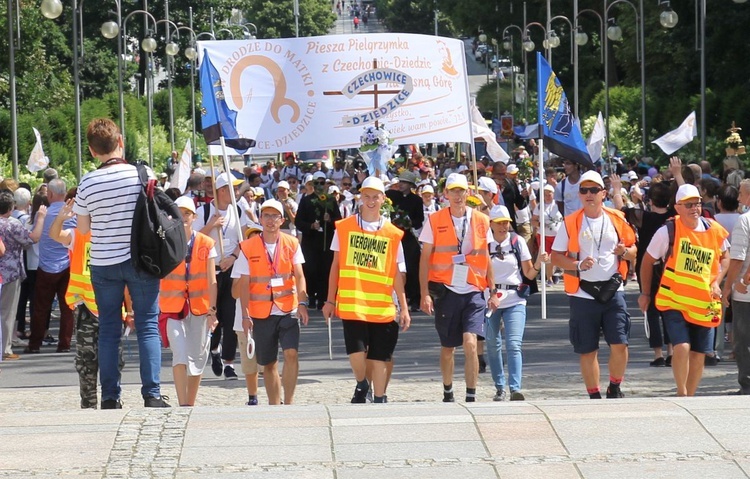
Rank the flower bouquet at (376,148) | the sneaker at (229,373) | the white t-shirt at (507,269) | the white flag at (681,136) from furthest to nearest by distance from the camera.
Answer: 1. the white flag at (681,136)
2. the flower bouquet at (376,148)
3. the sneaker at (229,373)
4. the white t-shirt at (507,269)

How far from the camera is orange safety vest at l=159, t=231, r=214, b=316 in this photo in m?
10.6

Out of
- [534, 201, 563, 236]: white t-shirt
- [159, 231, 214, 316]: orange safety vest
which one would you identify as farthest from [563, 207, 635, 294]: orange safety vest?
[534, 201, 563, 236]: white t-shirt

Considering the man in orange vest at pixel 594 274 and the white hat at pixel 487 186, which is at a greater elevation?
the white hat at pixel 487 186

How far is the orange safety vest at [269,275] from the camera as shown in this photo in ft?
35.3

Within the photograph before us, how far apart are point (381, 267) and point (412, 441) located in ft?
10.6

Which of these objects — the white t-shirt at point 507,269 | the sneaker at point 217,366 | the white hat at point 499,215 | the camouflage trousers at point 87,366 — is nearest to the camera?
the camouflage trousers at point 87,366

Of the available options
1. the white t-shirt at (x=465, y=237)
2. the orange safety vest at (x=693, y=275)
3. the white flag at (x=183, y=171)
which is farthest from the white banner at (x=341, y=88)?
the orange safety vest at (x=693, y=275)

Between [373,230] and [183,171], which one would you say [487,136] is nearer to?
[183,171]

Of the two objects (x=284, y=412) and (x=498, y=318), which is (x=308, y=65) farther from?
(x=284, y=412)

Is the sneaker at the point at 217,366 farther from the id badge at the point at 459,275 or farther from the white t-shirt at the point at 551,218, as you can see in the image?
the white t-shirt at the point at 551,218

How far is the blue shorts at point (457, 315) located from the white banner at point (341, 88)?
16.5 feet

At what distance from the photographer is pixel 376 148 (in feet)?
51.8

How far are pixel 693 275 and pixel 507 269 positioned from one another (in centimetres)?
155

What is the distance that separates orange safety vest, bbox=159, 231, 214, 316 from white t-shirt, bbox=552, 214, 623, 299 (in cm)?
257
